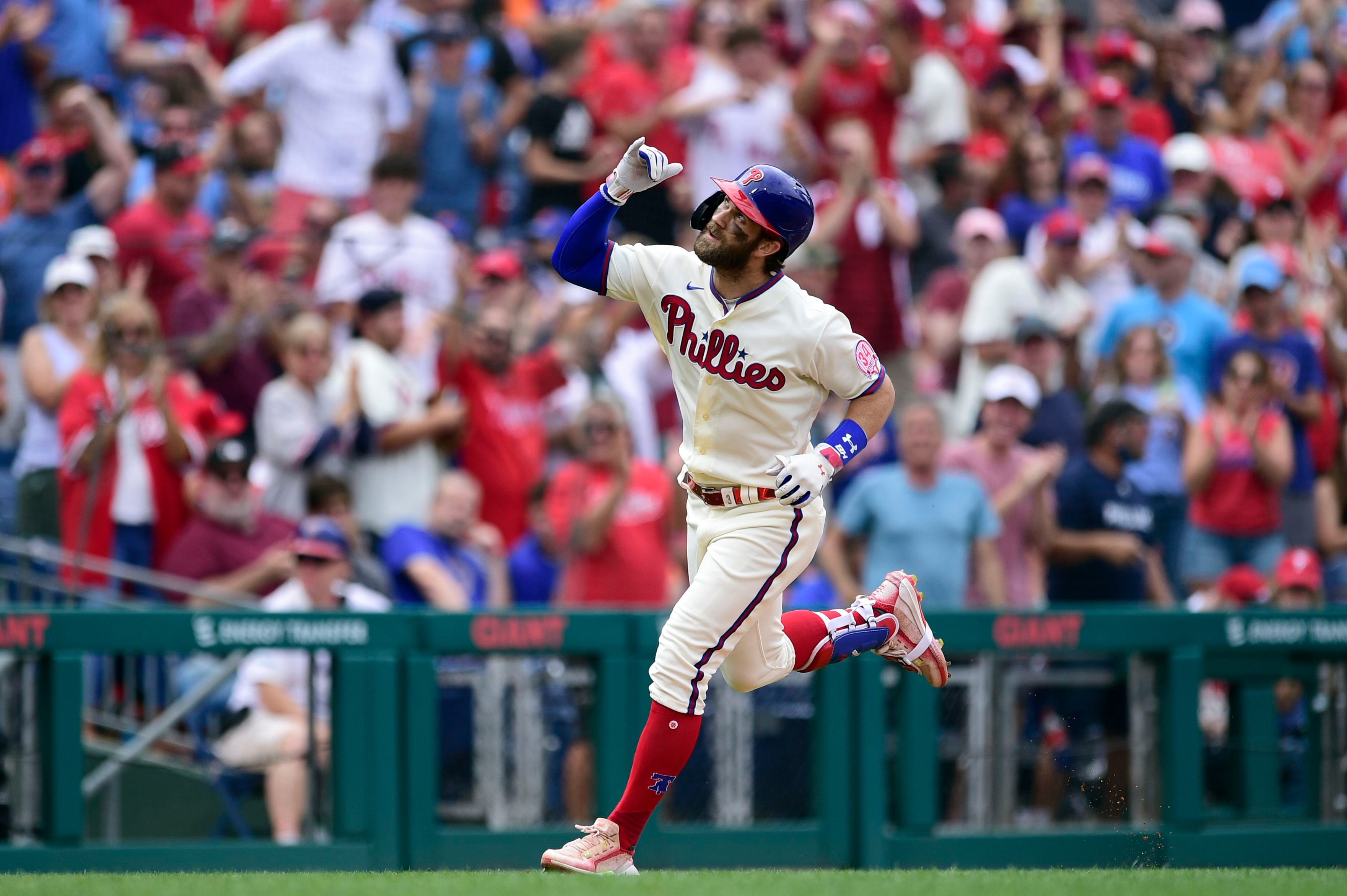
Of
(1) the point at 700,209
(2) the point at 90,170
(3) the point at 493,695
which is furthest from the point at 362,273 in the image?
(1) the point at 700,209

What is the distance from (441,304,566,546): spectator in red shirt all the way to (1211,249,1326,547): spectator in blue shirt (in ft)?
12.8

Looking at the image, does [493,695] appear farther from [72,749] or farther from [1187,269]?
[1187,269]

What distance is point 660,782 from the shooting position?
17.4 feet

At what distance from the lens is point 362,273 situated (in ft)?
31.4

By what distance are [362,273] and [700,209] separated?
181 inches

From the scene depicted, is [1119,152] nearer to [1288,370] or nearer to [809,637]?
[1288,370]

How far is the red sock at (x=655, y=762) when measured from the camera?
17.2 ft

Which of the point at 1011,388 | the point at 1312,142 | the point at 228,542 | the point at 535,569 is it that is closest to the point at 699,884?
the point at 535,569

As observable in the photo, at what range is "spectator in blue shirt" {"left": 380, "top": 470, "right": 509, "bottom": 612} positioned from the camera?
26.0ft

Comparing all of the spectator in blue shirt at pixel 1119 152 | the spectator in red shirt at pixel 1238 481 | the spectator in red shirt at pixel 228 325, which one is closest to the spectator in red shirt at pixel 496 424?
the spectator in red shirt at pixel 228 325

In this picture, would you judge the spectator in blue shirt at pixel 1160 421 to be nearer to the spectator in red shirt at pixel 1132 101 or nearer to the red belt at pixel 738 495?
the spectator in red shirt at pixel 1132 101

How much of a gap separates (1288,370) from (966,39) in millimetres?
4234

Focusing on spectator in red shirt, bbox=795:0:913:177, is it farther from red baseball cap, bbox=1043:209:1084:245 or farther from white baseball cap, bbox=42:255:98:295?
white baseball cap, bbox=42:255:98:295

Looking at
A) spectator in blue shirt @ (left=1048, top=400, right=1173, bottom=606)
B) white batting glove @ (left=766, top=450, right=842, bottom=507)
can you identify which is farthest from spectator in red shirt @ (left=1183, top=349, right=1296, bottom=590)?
white batting glove @ (left=766, top=450, right=842, bottom=507)
